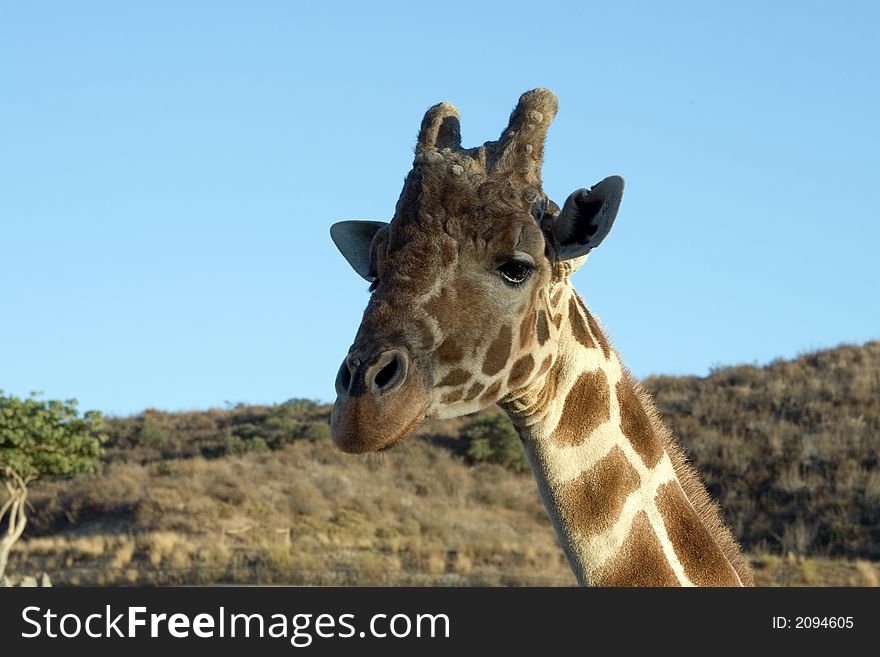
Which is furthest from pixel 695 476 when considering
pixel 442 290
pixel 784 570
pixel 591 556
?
pixel 784 570

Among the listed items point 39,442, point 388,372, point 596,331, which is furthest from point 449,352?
point 39,442

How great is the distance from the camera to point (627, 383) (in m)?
5.46

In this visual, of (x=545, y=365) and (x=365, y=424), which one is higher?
(x=545, y=365)

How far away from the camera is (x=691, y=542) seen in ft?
17.1

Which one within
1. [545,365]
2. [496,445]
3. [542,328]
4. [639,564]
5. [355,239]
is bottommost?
[639,564]

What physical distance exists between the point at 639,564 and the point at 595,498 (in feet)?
1.12

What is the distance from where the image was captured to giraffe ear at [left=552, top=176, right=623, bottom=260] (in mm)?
4820

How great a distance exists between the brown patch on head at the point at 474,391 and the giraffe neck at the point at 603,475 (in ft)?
0.88

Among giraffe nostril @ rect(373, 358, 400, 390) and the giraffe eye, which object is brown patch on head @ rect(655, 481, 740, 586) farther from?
giraffe nostril @ rect(373, 358, 400, 390)

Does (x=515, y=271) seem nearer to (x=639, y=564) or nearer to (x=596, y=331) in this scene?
(x=596, y=331)

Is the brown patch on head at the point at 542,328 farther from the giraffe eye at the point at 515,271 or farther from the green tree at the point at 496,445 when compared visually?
the green tree at the point at 496,445

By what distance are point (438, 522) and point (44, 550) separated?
12.4 metres
